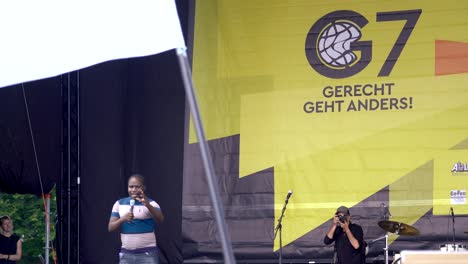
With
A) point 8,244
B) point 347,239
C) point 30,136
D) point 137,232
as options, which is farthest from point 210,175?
point 30,136

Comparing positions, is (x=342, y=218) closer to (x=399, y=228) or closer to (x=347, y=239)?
(x=347, y=239)

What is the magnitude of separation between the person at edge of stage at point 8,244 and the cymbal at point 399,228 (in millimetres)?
Result: 4425

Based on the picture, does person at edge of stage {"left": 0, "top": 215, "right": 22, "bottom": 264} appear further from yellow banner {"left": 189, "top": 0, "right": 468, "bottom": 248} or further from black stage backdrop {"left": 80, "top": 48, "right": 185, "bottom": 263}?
yellow banner {"left": 189, "top": 0, "right": 468, "bottom": 248}

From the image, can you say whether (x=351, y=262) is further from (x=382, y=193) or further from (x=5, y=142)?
(x=5, y=142)

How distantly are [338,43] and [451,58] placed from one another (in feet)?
4.31

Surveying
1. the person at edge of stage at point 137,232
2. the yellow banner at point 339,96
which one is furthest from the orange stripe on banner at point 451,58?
the person at edge of stage at point 137,232

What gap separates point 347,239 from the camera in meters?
10.0

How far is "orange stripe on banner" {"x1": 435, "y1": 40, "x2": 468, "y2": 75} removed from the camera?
10.5 metres

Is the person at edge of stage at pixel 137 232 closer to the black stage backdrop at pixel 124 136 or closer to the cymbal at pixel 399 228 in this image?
the black stage backdrop at pixel 124 136

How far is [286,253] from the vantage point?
11.0 metres

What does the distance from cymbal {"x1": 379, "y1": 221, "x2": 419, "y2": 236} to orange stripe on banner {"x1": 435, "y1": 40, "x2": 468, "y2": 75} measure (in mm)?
1875

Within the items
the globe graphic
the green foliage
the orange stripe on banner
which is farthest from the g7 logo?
the green foliage

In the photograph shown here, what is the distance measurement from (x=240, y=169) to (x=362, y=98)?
1654mm

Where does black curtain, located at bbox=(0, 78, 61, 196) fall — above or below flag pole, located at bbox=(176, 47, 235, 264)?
above
